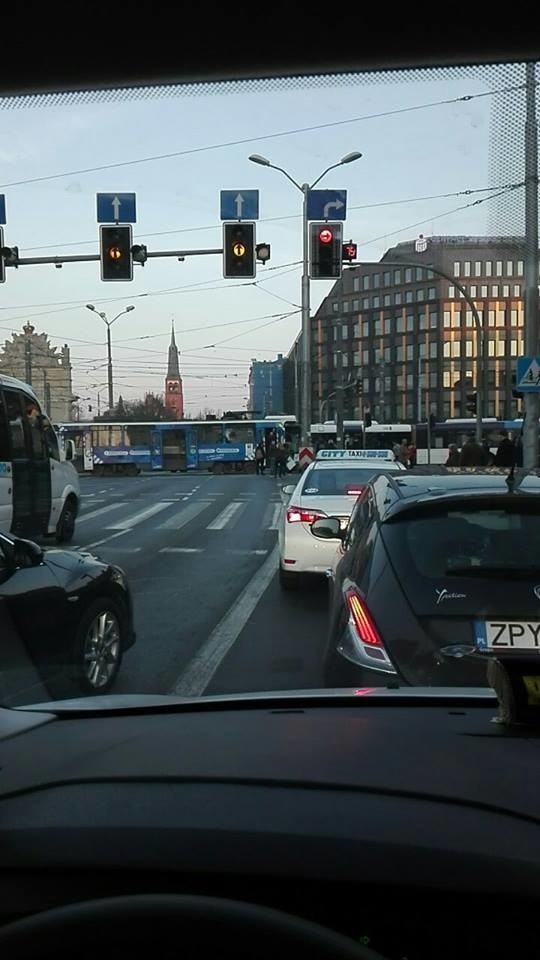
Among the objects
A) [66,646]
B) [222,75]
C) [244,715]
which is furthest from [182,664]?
[222,75]

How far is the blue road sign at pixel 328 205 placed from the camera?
19422mm

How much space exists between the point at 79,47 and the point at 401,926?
3.41 meters

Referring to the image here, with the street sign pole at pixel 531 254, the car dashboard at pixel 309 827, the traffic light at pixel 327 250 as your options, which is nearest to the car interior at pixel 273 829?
the car dashboard at pixel 309 827

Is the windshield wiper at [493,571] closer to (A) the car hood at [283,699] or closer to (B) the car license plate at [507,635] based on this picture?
(B) the car license plate at [507,635]

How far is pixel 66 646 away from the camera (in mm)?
5879

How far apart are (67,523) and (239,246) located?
23.6 feet

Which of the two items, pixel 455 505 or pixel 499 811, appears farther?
pixel 455 505

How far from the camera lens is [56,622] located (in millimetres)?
5820

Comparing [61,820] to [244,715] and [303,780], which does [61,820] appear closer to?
[303,780]

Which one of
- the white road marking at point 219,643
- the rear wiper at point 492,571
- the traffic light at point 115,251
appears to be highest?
the traffic light at point 115,251

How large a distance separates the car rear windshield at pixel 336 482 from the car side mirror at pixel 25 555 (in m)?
4.97

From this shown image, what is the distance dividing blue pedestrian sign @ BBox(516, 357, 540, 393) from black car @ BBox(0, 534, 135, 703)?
1125 cm

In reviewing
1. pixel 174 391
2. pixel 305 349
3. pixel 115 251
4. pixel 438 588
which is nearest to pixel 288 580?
pixel 438 588

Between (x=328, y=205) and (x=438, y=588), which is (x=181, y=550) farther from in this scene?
(x=438, y=588)
